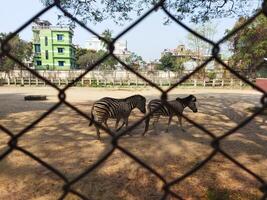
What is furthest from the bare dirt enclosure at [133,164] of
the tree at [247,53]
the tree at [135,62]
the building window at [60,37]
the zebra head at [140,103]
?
the building window at [60,37]

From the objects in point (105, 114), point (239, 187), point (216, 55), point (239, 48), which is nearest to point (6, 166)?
point (105, 114)

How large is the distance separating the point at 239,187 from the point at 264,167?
48.5 inches

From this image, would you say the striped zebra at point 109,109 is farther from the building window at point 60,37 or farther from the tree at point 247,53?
the building window at point 60,37

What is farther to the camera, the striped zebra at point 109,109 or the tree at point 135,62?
the tree at point 135,62

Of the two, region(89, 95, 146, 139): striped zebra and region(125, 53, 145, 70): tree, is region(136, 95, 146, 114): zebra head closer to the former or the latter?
region(89, 95, 146, 139): striped zebra

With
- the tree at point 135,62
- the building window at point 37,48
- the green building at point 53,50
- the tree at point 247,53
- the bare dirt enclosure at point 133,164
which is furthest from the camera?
the building window at point 37,48

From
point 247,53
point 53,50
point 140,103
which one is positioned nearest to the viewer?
point 140,103

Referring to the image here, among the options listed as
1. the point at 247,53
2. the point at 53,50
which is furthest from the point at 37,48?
the point at 247,53

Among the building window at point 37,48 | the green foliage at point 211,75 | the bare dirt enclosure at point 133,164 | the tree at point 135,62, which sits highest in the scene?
the building window at point 37,48

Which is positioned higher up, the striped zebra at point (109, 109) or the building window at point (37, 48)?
the building window at point (37, 48)

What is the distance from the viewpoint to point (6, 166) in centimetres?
534

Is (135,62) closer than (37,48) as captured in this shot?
Yes

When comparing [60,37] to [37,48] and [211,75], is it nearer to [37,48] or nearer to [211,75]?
[37,48]

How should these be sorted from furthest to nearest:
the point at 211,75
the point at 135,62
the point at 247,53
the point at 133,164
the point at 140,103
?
the point at 135,62 → the point at 211,75 → the point at 247,53 → the point at 140,103 → the point at 133,164
